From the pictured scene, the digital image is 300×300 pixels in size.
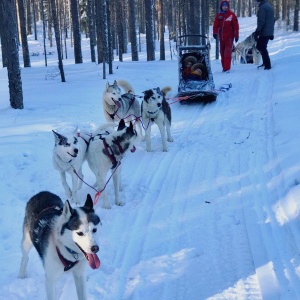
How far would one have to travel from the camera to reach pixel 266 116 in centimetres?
809

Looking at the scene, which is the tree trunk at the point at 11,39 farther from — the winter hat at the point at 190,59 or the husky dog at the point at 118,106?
the winter hat at the point at 190,59

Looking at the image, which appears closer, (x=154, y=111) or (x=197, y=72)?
(x=154, y=111)

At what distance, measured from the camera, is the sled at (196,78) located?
962cm

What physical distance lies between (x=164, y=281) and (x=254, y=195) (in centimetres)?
193

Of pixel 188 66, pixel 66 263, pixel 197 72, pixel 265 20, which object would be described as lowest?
pixel 66 263

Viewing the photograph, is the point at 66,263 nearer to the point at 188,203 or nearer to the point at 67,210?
the point at 67,210

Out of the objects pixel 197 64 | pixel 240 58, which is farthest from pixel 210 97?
pixel 240 58

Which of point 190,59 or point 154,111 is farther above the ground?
point 190,59

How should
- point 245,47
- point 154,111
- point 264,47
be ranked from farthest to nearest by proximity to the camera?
1. point 245,47
2. point 264,47
3. point 154,111

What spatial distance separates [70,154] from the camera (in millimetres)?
4664

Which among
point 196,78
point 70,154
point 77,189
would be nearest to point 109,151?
point 70,154

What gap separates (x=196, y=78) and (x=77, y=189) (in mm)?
5948

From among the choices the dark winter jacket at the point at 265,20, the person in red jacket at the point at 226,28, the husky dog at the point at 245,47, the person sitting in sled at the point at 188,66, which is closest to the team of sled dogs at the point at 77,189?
the person sitting in sled at the point at 188,66

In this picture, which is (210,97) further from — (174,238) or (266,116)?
(174,238)
